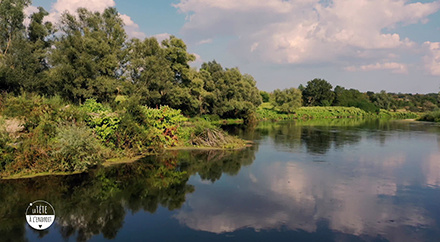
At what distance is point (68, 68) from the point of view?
30.2 meters

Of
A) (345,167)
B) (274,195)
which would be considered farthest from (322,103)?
(274,195)

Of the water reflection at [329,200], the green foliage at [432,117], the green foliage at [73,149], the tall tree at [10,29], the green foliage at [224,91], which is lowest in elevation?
the water reflection at [329,200]

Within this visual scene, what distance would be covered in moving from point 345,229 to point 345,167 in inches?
376

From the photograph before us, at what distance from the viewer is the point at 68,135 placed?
47.3 ft

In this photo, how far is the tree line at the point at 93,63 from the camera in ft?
104

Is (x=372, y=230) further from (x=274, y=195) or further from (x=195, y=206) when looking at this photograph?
(x=195, y=206)

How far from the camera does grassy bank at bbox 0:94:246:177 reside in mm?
14383

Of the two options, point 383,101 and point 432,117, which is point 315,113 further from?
point 383,101

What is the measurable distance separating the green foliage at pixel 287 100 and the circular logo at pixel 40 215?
7154cm

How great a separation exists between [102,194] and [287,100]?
7289 centimetres

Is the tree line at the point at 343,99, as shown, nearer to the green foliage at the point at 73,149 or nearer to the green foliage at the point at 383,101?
the green foliage at the point at 383,101

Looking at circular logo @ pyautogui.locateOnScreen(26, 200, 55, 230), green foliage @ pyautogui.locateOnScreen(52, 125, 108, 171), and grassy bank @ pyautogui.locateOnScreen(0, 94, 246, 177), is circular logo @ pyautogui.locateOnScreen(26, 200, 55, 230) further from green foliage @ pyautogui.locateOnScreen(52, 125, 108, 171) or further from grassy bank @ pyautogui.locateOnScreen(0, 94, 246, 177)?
grassy bank @ pyautogui.locateOnScreen(0, 94, 246, 177)

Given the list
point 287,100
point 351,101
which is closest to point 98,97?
point 287,100

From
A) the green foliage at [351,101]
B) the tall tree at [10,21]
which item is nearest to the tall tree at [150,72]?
the tall tree at [10,21]
